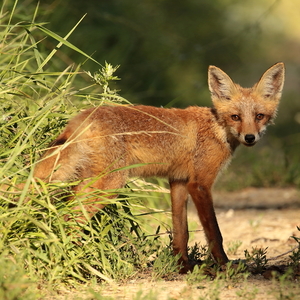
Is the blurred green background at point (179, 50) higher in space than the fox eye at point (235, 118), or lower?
higher

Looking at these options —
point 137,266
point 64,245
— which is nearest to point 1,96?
point 64,245

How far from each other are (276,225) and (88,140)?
314 centimetres

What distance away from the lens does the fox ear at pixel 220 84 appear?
493 centimetres

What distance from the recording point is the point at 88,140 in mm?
3889

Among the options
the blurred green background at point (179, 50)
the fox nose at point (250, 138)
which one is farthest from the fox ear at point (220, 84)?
the blurred green background at point (179, 50)

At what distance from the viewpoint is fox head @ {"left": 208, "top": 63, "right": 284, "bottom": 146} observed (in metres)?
4.67

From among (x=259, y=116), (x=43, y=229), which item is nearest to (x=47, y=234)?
(x=43, y=229)

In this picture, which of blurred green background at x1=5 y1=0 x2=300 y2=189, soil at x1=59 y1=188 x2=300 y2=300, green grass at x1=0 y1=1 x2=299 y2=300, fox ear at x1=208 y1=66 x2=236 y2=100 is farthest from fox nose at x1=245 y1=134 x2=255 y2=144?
blurred green background at x1=5 y1=0 x2=300 y2=189

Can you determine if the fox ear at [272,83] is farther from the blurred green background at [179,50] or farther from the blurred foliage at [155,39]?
the blurred foliage at [155,39]

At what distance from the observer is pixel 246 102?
4.82 m

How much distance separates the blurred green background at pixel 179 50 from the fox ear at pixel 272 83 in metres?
1.20

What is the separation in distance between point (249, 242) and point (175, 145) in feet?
5.89

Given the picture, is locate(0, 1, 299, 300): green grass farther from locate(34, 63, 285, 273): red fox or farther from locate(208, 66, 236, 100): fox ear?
locate(208, 66, 236, 100): fox ear

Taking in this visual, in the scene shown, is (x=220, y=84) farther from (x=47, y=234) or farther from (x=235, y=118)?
(x=47, y=234)
